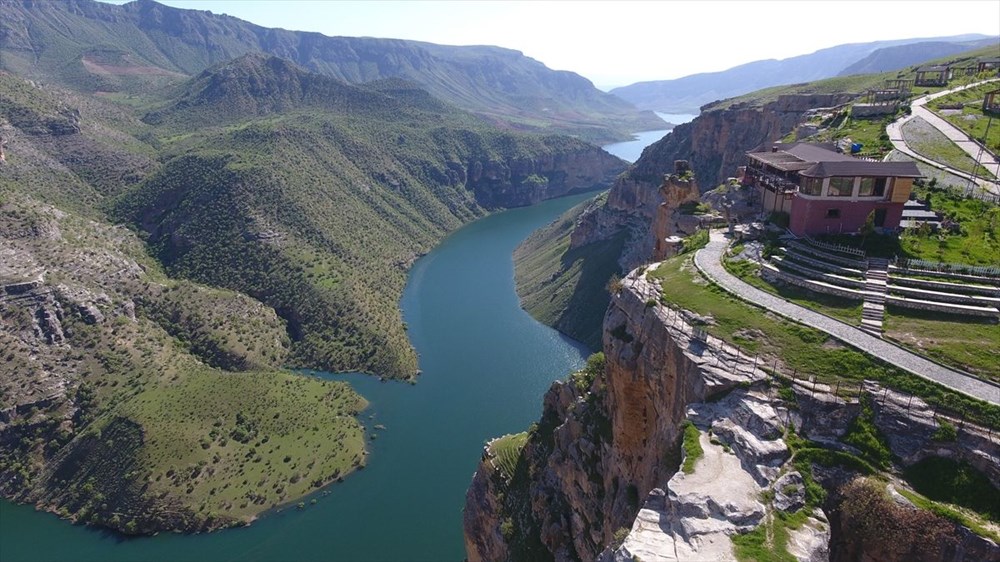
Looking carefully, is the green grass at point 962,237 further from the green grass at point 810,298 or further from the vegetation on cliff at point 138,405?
the vegetation on cliff at point 138,405

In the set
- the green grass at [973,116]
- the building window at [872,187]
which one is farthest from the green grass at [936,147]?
the building window at [872,187]

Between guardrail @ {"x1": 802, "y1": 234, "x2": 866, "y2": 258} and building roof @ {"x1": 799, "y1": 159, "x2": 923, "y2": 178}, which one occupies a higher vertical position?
building roof @ {"x1": 799, "y1": 159, "x2": 923, "y2": 178}

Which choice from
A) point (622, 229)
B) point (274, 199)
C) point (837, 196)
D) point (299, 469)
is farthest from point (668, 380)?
point (274, 199)

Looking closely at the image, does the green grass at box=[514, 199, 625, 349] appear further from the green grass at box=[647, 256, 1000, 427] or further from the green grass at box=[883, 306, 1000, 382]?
the green grass at box=[883, 306, 1000, 382]

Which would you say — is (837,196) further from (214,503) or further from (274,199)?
(274,199)

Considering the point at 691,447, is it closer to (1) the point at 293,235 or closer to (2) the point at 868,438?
(2) the point at 868,438

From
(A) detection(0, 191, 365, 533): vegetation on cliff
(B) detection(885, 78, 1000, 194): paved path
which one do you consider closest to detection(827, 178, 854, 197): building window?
(B) detection(885, 78, 1000, 194): paved path
